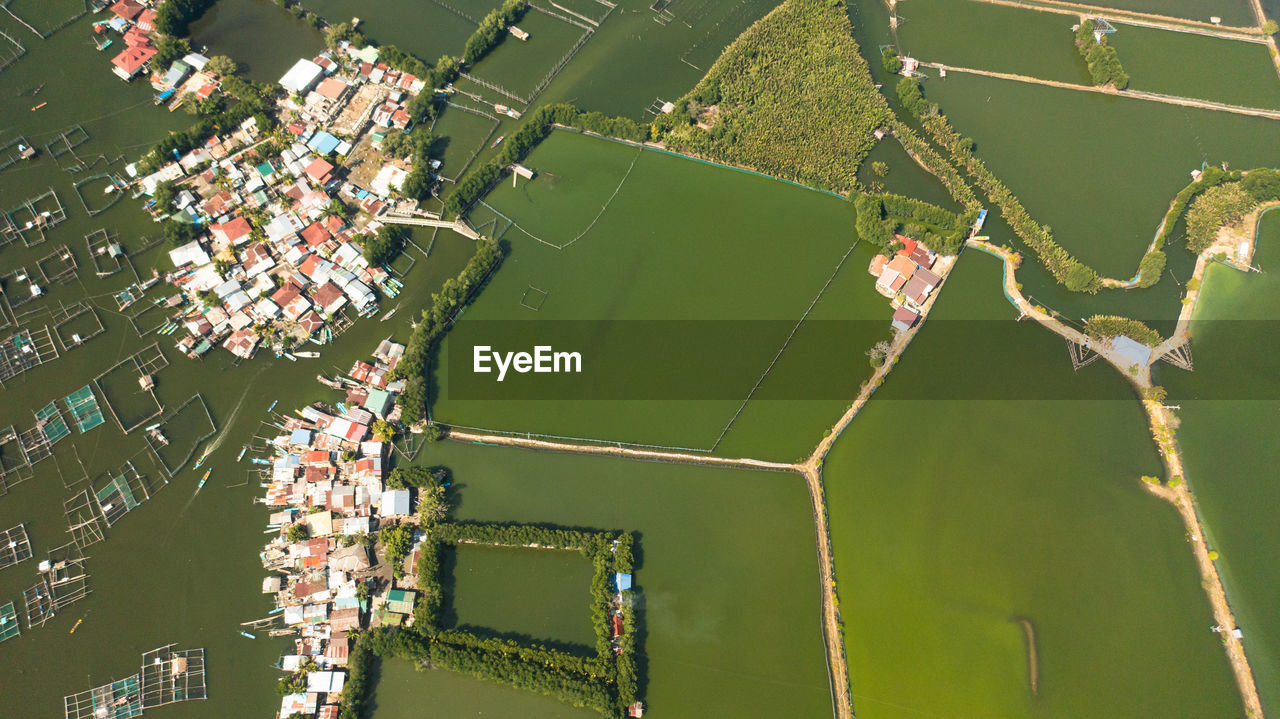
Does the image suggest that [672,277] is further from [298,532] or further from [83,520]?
[83,520]

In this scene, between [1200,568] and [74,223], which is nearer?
[1200,568]

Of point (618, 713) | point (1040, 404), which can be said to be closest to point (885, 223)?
point (1040, 404)

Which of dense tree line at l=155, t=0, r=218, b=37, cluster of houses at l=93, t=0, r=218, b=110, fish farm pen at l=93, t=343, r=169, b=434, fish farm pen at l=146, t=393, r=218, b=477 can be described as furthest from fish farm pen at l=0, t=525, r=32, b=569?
dense tree line at l=155, t=0, r=218, b=37

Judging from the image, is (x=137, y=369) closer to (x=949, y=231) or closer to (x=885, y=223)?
(x=885, y=223)

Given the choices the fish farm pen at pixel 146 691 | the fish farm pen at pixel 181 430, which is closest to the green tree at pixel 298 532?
the fish farm pen at pixel 146 691

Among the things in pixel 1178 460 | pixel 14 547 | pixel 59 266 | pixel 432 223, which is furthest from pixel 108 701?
pixel 1178 460

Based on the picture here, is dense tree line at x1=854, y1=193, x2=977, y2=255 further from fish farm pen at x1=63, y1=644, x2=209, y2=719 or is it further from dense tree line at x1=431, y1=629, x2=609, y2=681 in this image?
fish farm pen at x1=63, y1=644, x2=209, y2=719
